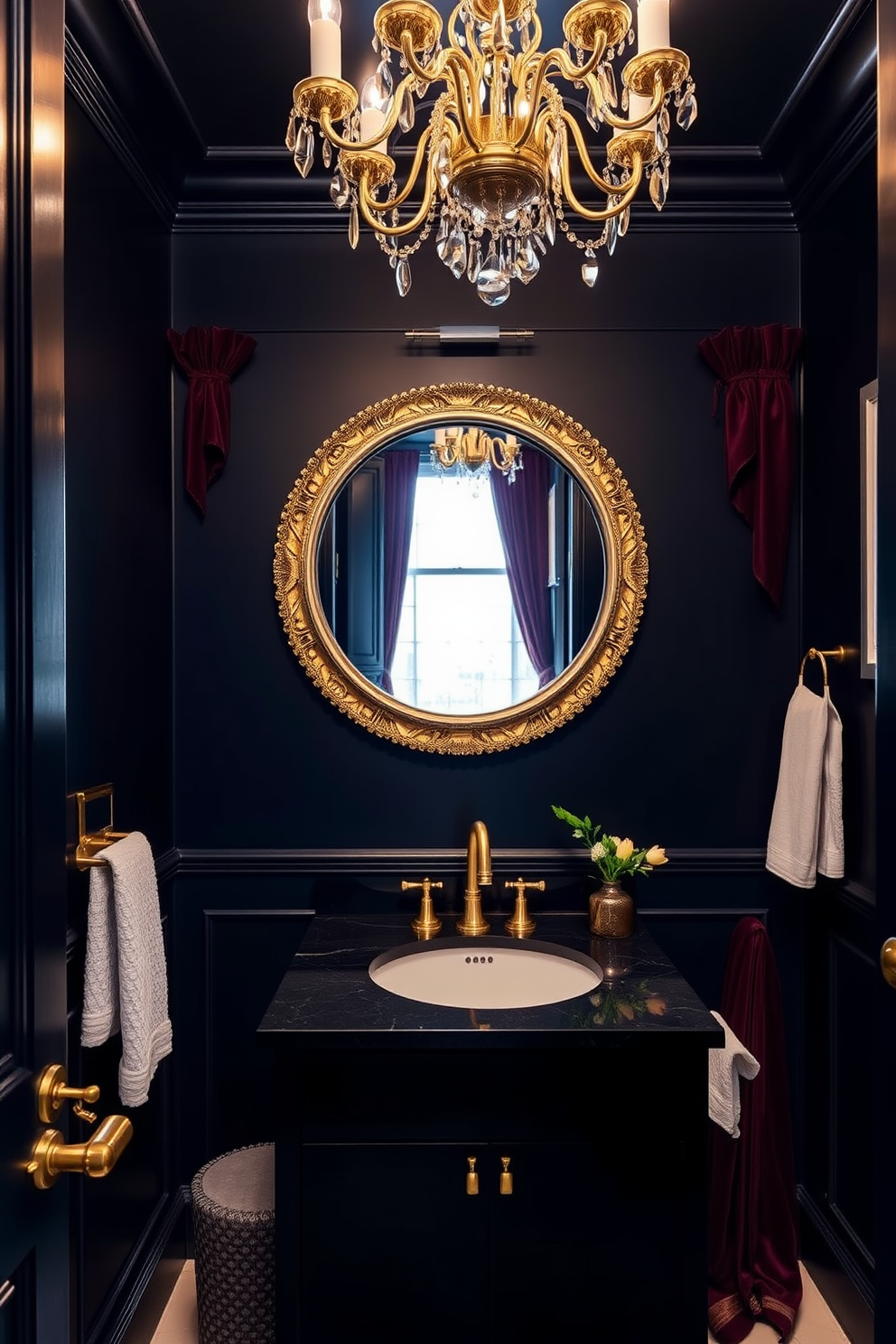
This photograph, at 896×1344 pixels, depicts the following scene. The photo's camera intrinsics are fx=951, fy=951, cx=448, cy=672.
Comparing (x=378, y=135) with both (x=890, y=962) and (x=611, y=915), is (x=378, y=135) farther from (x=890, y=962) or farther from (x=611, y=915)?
(x=611, y=915)

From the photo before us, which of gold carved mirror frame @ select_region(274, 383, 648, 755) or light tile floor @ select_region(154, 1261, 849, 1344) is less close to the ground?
gold carved mirror frame @ select_region(274, 383, 648, 755)

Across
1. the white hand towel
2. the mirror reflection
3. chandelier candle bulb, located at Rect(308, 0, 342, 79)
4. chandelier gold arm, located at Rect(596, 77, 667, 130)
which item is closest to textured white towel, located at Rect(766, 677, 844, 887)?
the white hand towel

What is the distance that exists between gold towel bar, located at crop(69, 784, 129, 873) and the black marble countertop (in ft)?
1.33

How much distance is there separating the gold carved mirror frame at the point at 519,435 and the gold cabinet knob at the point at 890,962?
1.29 meters

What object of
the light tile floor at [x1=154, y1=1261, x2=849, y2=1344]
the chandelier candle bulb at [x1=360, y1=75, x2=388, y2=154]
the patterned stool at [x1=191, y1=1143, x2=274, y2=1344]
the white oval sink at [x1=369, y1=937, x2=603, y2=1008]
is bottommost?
the light tile floor at [x1=154, y1=1261, x2=849, y2=1344]

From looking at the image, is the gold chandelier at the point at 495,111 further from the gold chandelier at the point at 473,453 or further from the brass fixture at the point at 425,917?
the brass fixture at the point at 425,917

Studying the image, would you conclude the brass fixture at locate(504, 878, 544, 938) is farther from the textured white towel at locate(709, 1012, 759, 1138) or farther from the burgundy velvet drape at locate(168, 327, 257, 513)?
the burgundy velvet drape at locate(168, 327, 257, 513)

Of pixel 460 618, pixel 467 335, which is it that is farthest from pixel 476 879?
pixel 467 335

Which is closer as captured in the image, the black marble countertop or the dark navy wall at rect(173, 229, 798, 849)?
the black marble countertop

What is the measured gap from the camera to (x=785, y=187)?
2.24 m

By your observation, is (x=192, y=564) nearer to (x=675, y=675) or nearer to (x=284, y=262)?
(x=284, y=262)

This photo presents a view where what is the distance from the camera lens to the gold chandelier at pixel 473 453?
2.27m

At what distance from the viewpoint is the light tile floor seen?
6.60 feet

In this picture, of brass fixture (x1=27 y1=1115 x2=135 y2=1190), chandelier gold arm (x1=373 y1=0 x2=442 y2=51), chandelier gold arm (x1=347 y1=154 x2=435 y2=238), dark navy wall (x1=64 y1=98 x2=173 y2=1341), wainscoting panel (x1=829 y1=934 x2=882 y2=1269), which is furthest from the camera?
wainscoting panel (x1=829 y1=934 x2=882 y2=1269)
